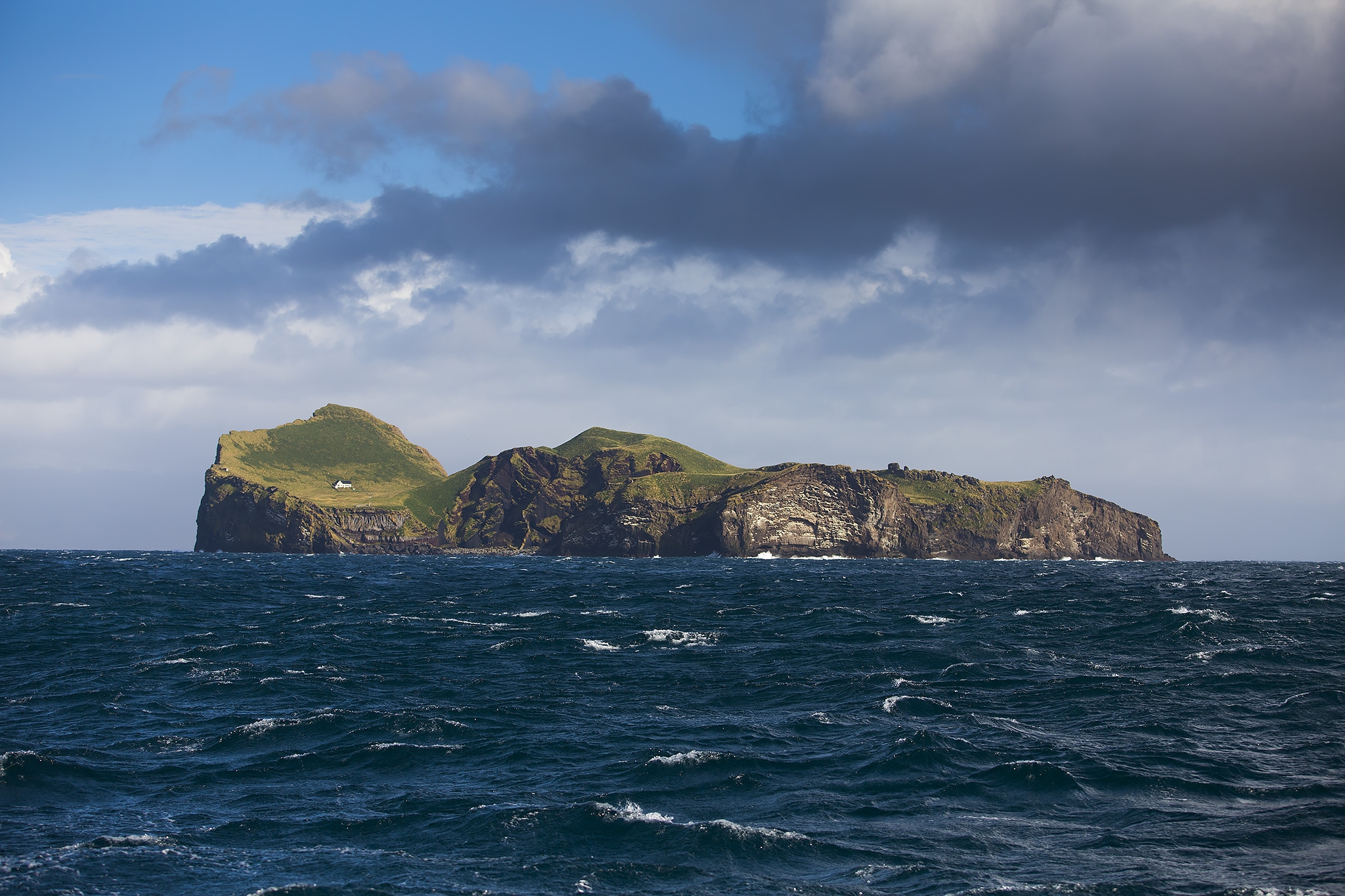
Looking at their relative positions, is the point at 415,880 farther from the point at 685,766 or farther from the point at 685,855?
the point at 685,766

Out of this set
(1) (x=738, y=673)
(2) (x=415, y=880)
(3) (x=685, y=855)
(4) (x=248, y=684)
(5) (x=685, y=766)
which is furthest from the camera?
(1) (x=738, y=673)

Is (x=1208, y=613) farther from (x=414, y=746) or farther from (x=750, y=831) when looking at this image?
(x=414, y=746)

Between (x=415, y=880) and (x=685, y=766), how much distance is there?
38.7 ft

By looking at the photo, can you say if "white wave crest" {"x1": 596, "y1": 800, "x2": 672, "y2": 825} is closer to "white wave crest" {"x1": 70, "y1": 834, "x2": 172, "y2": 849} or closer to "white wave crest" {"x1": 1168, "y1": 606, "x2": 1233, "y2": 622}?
"white wave crest" {"x1": 70, "y1": 834, "x2": 172, "y2": 849}

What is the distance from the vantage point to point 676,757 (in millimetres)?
33219

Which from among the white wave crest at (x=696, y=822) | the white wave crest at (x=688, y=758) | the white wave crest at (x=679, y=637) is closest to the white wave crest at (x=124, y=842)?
the white wave crest at (x=696, y=822)

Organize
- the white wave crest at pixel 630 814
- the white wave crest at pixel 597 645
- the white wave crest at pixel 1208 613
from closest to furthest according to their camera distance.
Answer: the white wave crest at pixel 630 814 → the white wave crest at pixel 597 645 → the white wave crest at pixel 1208 613

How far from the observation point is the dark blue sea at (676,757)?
23750 mm

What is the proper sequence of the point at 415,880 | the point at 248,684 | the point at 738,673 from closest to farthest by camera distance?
1. the point at 415,880
2. the point at 248,684
3. the point at 738,673

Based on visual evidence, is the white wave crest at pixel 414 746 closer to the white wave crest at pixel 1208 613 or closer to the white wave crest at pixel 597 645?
the white wave crest at pixel 597 645

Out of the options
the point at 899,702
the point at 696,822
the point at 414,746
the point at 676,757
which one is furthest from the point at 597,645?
the point at 696,822

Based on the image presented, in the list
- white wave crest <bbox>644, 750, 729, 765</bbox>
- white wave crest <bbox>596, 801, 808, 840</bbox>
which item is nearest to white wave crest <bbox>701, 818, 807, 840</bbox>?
white wave crest <bbox>596, 801, 808, 840</bbox>

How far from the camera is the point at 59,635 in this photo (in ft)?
207

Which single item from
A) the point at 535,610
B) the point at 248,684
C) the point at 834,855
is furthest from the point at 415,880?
the point at 535,610
